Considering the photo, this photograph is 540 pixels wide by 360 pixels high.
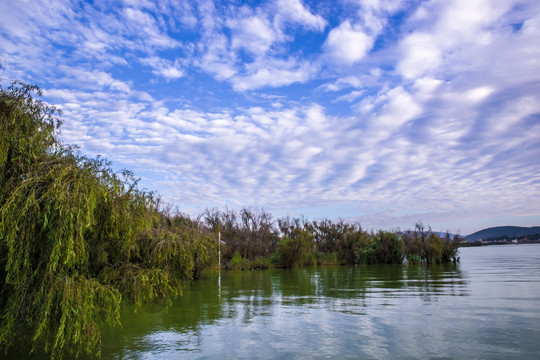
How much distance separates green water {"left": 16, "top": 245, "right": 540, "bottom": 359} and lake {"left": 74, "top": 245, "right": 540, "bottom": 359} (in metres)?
0.02

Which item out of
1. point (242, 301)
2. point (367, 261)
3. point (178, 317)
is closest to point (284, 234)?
point (367, 261)

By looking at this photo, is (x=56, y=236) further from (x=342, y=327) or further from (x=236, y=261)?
(x=236, y=261)

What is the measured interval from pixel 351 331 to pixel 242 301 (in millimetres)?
8121

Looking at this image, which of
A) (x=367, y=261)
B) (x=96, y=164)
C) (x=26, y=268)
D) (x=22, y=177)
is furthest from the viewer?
(x=367, y=261)

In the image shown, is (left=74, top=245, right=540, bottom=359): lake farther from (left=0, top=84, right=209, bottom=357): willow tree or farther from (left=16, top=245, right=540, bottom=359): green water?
(left=0, top=84, right=209, bottom=357): willow tree

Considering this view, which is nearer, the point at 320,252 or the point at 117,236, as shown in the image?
the point at 117,236

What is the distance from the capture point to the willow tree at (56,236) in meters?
7.25

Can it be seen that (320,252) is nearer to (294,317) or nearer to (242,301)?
(242,301)

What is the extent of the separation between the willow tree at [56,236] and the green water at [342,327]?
7.55 ft

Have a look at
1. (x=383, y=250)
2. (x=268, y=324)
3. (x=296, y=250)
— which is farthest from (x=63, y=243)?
(x=383, y=250)

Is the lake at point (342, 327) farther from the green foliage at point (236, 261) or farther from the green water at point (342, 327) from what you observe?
the green foliage at point (236, 261)

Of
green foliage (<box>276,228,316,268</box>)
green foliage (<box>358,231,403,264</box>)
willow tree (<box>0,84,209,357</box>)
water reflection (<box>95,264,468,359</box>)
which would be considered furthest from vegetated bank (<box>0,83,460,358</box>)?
green foliage (<box>358,231,403,264</box>)

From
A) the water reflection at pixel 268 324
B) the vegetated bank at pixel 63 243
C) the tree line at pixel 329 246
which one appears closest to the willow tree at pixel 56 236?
A: the vegetated bank at pixel 63 243

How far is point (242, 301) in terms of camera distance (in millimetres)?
18859
